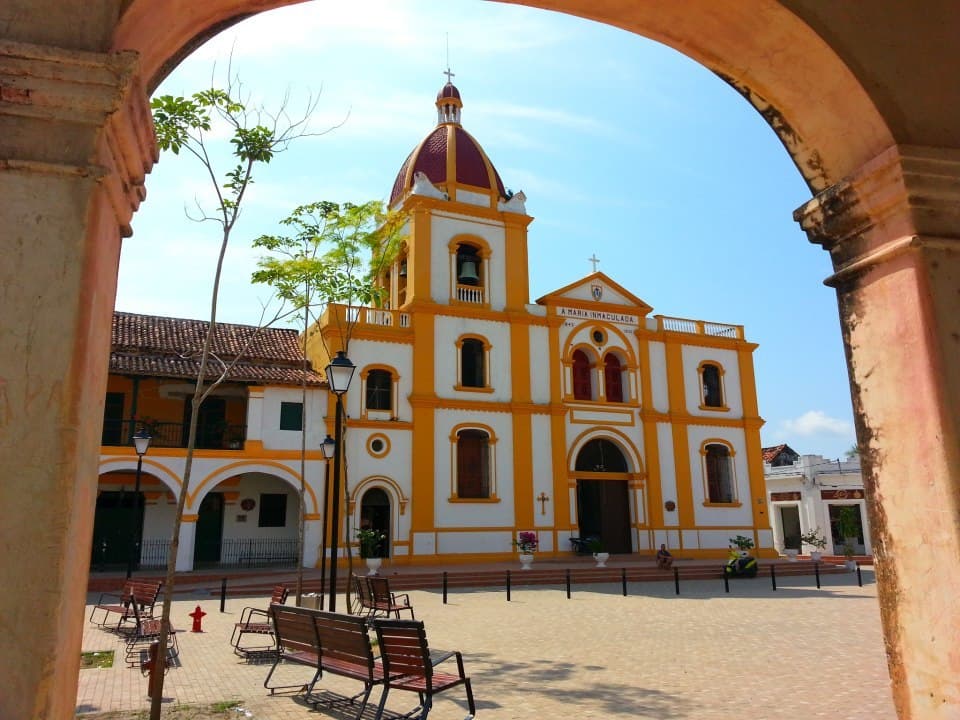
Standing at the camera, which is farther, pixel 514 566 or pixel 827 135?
pixel 514 566

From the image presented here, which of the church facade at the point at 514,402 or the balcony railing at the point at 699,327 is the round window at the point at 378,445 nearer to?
the church facade at the point at 514,402

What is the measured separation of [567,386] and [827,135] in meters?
22.3

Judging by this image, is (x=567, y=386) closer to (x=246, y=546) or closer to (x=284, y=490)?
(x=284, y=490)

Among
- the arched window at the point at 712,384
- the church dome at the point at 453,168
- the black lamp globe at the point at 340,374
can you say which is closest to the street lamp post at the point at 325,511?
the black lamp globe at the point at 340,374

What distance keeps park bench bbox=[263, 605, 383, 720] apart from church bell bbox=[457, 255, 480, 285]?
18313 mm

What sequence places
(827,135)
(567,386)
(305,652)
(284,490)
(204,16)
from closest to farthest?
(204,16)
(827,135)
(305,652)
(284,490)
(567,386)

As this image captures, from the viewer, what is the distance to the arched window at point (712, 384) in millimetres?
28109

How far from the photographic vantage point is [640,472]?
25.7 metres

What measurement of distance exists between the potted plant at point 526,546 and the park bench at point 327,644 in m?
13.7

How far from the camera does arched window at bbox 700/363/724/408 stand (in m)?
28.1

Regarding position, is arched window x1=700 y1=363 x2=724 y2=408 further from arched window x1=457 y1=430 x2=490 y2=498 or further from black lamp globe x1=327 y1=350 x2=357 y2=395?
black lamp globe x1=327 y1=350 x2=357 y2=395

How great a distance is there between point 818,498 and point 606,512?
40.1 ft

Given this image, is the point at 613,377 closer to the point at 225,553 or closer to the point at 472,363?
the point at 472,363

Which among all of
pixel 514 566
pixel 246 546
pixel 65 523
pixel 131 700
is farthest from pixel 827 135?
pixel 246 546
